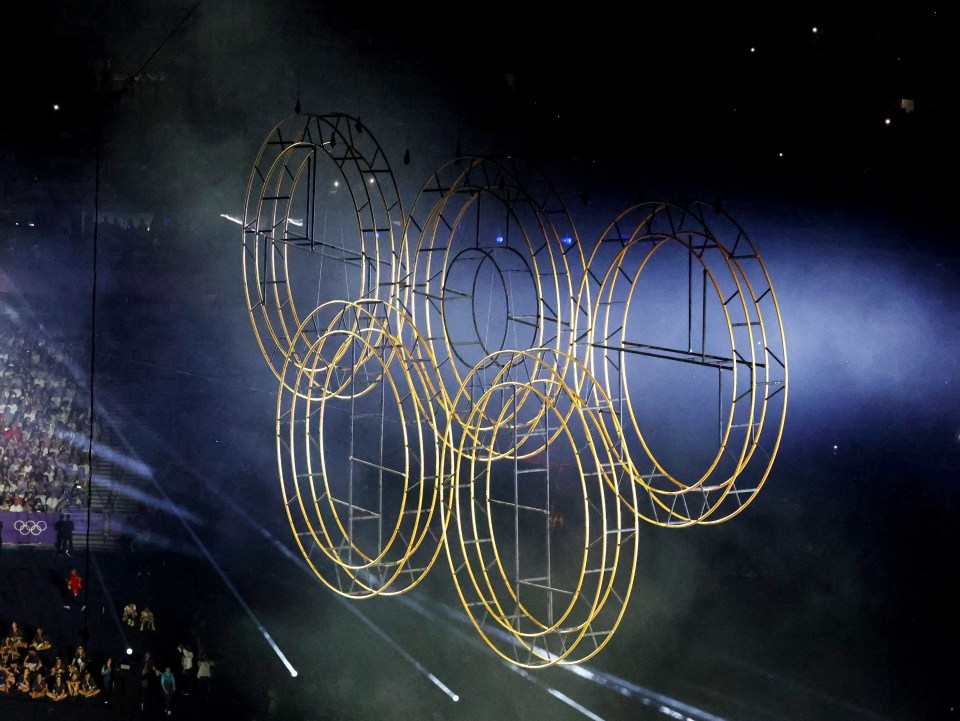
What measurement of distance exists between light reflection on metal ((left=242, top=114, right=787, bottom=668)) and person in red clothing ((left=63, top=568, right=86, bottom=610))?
2792 millimetres

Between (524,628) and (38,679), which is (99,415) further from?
(524,628)

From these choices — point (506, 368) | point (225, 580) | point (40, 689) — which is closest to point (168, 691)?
point (225, 580)

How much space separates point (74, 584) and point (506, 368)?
737cm

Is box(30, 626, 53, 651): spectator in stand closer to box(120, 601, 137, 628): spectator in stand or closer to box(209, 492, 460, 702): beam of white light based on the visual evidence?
box(120, 601, 137, 628): spectator in stand

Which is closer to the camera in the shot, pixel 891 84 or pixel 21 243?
pixel 891 84

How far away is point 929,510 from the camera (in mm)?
9953

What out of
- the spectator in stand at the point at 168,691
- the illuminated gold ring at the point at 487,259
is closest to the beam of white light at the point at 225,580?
the spectator in stand at the point at 168,691

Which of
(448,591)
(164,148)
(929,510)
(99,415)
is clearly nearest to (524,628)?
(448,591)

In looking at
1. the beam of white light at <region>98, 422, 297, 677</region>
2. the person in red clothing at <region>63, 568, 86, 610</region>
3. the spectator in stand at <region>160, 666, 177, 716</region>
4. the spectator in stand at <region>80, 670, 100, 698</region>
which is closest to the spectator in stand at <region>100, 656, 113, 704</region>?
the spectator in stand at <region>80, 670, 100, 698</region>

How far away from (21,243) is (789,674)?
10260mm

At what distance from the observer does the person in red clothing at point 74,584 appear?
44.3 ft

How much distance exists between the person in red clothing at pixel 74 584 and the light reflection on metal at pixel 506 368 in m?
2.79

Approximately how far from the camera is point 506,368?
8.91 metres

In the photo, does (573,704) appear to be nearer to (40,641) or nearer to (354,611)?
(354,611)
